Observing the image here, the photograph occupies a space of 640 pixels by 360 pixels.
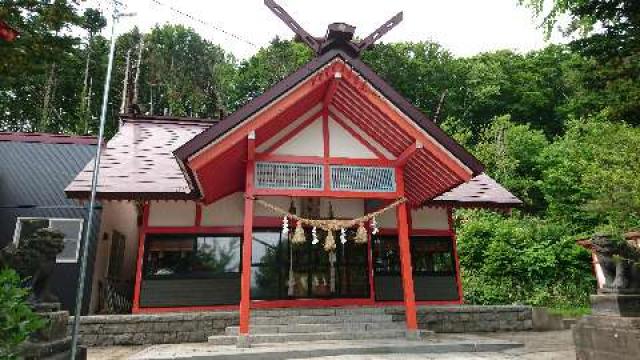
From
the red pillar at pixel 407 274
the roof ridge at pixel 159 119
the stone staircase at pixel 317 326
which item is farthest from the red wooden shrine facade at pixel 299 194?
the roof ridge at pixel 159 119

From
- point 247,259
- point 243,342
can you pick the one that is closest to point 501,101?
point 247,259

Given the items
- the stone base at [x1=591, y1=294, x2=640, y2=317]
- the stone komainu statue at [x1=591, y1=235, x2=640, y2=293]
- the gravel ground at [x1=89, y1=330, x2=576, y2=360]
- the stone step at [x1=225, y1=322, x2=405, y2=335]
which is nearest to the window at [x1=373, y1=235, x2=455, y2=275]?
the stone step at [x1=225, y1=322, x2=405, y2=335]

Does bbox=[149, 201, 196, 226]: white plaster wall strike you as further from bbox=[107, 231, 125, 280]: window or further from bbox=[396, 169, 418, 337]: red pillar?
bbox=[396, 169, 418, 337]: red pillar

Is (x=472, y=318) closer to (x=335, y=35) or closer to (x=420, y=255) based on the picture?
(x=420, y=255)

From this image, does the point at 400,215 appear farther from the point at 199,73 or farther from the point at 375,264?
the point at 199,73

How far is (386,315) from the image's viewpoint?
31.4 feet

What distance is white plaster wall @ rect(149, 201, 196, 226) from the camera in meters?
10.5

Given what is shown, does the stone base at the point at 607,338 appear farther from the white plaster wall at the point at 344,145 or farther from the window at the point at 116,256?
the window at the point at 116,256

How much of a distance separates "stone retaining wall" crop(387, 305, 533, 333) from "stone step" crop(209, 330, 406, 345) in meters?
1.69

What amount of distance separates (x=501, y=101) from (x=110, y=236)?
32267mm

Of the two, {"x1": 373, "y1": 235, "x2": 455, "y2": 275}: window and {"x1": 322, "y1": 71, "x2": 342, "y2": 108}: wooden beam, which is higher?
{"x1": 322, "y1": 71, "x2": 342, "y2": 108}: wooden beam

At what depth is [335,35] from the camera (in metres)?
8.85

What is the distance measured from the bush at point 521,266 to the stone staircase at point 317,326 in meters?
8.35

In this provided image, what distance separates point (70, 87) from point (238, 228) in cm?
2671
